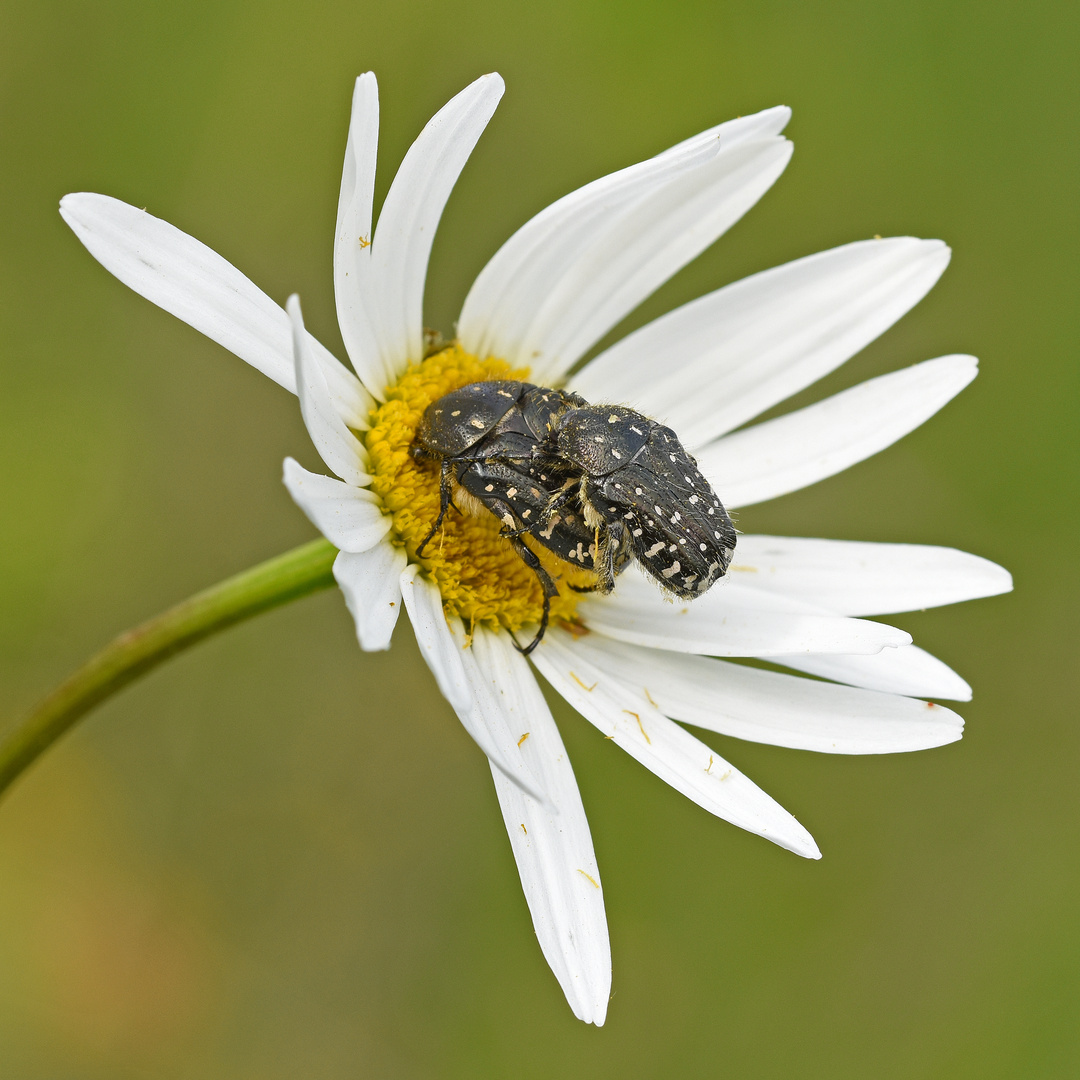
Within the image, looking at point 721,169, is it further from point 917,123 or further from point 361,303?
point 917,123

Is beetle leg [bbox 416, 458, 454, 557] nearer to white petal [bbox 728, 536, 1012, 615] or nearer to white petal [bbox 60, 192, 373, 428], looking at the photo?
white petal [bbox 60, 192, 373, 428]

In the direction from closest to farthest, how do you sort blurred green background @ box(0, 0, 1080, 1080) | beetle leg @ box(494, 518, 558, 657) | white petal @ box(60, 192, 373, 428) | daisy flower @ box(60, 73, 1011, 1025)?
white petal @ box(60, 192, 373, 428) < daisy flower @ box(60, 73, 1011, 1025) < beetle leg @ box(494, 518, 558, 657) < blurred green background @ box(0, 0, 1080, 1080)

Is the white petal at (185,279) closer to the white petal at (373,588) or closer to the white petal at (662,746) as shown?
the white petal at (373,588)

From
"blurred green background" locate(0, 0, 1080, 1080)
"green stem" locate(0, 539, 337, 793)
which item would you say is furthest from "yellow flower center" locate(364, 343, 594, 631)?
"blurred green background" locate(0, 0, 1080, 1080)

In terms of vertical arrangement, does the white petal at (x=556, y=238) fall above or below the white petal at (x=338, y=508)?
above

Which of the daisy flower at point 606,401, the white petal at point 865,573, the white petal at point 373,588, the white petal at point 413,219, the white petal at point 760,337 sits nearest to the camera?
the white petal at point 373,588

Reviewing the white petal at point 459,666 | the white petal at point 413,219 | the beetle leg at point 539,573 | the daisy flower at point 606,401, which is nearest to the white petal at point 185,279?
the daisy flower at point 606,401
